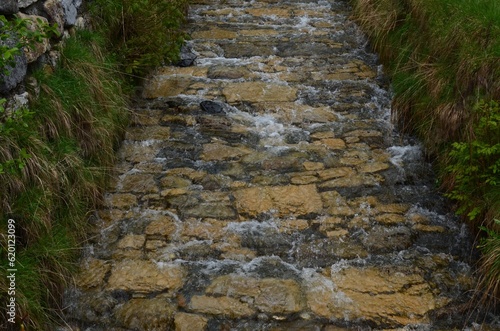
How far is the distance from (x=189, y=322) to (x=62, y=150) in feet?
5.29

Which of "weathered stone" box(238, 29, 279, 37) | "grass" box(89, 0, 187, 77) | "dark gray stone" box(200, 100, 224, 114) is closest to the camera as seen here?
"grass" box(89, 0, 187, 77)

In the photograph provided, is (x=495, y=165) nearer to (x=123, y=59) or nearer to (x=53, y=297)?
(x=53, y=297)

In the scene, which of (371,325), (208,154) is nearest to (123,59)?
(208,154)

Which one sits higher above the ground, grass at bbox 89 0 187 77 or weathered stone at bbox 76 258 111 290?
grass at bbox 89 0 187 77

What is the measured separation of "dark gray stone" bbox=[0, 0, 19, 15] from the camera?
3518 mm

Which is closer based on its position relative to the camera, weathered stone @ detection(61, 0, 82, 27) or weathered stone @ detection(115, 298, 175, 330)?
weathered stone @ detection(115, 298, 175, 330)

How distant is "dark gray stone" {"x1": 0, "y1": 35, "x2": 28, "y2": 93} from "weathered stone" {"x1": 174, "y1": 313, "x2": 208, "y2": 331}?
1.92 m

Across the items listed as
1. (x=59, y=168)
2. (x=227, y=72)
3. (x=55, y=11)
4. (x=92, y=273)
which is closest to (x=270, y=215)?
(x=92, y=273)

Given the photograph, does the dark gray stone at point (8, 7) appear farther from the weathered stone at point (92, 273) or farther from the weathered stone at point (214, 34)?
the weathered stone at point (214, 34)

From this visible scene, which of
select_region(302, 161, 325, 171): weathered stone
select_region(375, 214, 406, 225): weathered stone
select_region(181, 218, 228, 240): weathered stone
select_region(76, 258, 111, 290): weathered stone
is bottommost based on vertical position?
select_region(76, 258, 111, 290): weathered stone

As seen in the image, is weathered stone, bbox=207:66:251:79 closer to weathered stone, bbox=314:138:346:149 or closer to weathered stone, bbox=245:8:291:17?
weathered stone, bbox=314:138:346:149

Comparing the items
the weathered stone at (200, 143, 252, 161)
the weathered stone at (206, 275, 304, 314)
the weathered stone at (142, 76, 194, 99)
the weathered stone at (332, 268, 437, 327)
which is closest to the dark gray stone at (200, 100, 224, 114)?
the weathered stone at (142, 76, 194, 99)

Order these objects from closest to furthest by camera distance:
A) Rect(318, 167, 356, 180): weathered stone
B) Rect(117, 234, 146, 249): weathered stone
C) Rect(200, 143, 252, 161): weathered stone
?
Rect(117, 234, 146, 249): weathered stone < Rect(318, 167, 356, 180): weathered stone < Rect(200, 143, 252, 161): weathered stone

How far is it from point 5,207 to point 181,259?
1.29 metres
